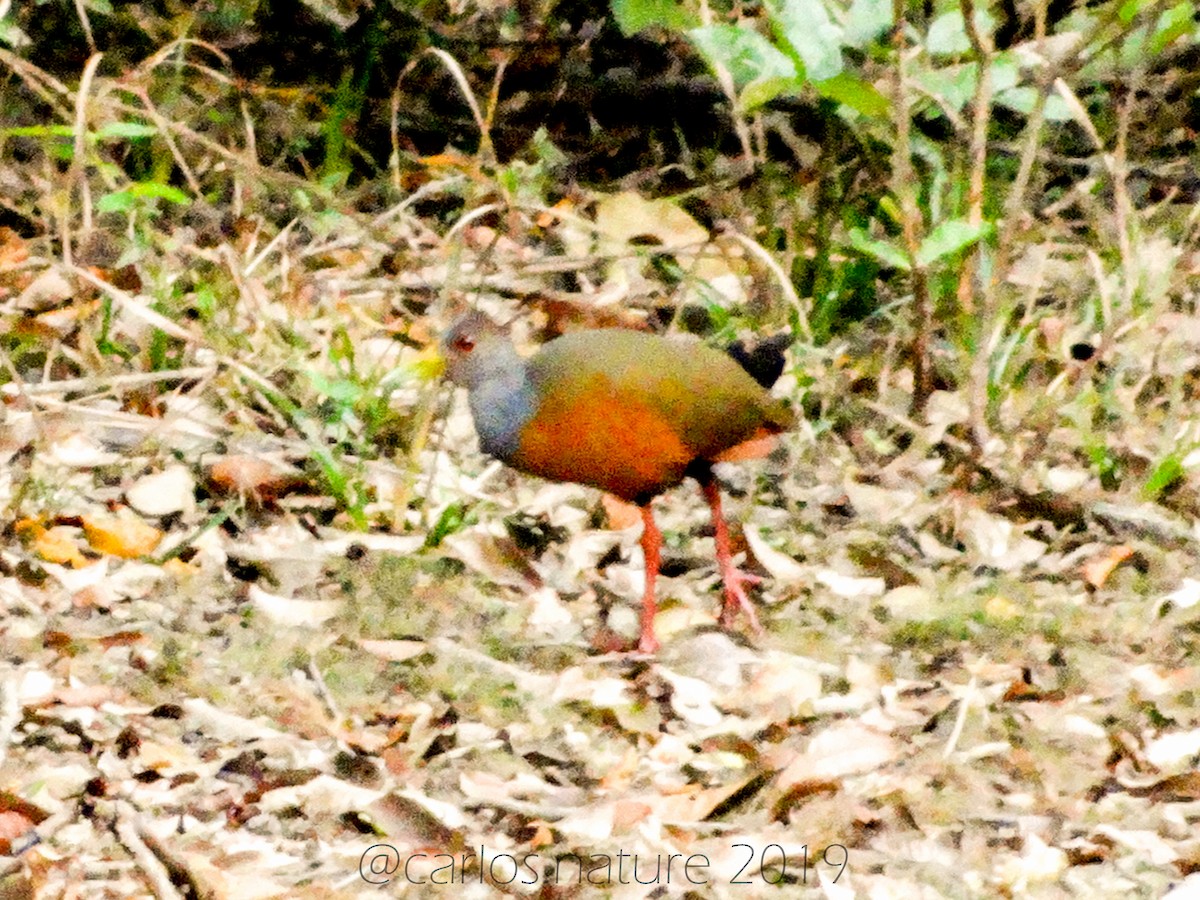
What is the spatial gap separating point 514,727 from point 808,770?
1.83ft

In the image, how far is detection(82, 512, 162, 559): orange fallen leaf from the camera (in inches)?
128

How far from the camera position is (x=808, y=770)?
2.56 metres

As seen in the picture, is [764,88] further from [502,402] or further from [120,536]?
[120,536]

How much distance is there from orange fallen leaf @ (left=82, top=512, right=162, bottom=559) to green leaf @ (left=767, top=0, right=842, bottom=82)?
68.9 inches

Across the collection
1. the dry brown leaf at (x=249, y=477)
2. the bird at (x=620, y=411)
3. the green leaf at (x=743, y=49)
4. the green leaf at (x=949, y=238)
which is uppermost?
the green leaf at (x=743, y=49)

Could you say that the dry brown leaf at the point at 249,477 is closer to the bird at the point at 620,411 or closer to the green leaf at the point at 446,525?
the green leaf at the point at 446,525

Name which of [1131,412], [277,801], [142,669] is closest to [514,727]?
[277,801]

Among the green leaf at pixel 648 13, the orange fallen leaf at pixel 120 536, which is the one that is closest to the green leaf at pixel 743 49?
the green leaf at pixel 648 13

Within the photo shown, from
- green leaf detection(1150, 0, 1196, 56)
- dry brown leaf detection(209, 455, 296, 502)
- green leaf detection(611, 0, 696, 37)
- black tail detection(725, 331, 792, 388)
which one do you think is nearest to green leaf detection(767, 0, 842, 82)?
green leaf detection(611, 0, 696, 37)

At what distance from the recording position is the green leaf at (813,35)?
288 cm

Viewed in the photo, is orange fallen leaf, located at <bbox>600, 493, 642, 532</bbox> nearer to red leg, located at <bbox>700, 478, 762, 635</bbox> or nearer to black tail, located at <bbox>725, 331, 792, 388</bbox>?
red leg, located at <bbox>700, 478, 762, 635</bbox>

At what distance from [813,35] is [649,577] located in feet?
3.76

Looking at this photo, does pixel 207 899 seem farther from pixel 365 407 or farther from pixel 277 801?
pixel 365 407

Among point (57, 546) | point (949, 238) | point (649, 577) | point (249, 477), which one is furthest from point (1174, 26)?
point (57, 546)
